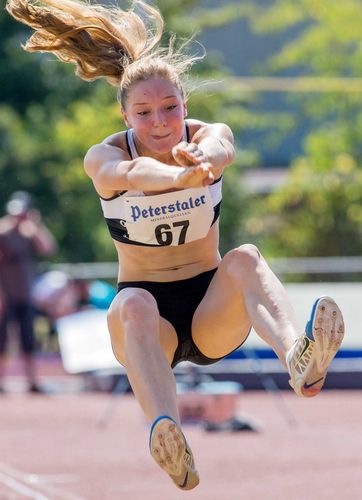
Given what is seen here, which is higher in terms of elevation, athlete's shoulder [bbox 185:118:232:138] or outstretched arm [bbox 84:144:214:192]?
outstretched arm [bbox 84:144:214:192]

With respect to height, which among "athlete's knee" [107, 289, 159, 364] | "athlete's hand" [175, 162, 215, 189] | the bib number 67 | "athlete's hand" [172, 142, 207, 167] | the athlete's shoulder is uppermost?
"athlete's hand" [172, 142, 207, 167]

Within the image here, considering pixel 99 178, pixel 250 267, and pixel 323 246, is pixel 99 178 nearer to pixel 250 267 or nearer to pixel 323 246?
pixel 250 267

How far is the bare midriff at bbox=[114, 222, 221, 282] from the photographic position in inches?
212

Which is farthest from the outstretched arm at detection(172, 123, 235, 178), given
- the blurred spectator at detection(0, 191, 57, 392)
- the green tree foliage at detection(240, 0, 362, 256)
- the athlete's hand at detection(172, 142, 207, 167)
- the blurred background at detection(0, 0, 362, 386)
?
the green tree foliage at detection(240, 0, 362, 256)

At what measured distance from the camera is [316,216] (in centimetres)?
1720

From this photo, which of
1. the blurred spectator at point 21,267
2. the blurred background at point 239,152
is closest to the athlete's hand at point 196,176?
the blurred spectator at point 21,267

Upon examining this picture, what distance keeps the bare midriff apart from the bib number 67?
0.16 metres

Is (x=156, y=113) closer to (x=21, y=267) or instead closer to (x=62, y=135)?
(x=21, y=267)

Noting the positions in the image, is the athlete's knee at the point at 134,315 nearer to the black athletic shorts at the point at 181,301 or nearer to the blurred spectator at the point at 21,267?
the black athletic shorts at the point at 181,301

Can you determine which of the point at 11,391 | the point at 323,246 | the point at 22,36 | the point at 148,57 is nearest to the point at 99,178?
the point at 148,57

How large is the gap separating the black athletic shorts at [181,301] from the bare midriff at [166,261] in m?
0.03

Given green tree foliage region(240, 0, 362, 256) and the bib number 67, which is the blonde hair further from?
green tree foliage region(240, 0, 362, 256)

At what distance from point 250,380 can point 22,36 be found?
755 centimetres

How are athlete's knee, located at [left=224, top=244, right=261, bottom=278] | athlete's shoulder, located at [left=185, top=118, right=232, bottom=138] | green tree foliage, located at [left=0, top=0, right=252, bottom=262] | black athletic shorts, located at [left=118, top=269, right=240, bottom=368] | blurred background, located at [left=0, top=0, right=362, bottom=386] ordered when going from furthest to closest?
green tree foliage, located at [left=0, top=0, right=252, bottom=262]
blurred background, located at [left=0, top=0, right=362, bottom=386]
black athletic shorts, located at [left=118, top=269, right=240, bottom=368]
athlete's shoulder, located at [left=185, top=118, right=232, bottom=138]
athlete's knee, located at [left=224, top=244, right=261, bottom=278]
